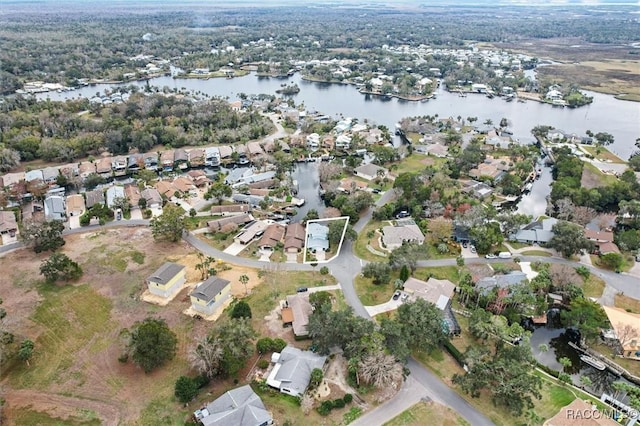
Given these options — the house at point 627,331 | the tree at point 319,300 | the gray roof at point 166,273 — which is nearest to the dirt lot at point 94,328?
the gray roof at point 166,273

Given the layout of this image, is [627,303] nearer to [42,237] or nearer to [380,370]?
[380,370]

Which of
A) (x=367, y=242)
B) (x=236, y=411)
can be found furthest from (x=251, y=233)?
(x=236, y=411)

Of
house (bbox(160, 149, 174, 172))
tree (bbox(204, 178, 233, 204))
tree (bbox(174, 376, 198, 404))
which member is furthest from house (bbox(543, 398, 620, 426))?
house (bbox(160, 149, 174, 172))

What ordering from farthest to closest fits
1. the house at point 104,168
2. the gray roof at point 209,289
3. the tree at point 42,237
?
1. the house at point 104,168
2. the tree at point 42,237
3. the gray roof at point 209,289

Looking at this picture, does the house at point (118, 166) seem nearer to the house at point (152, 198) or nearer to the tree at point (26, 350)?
the house at point (152, 198)

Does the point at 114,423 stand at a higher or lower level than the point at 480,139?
lower

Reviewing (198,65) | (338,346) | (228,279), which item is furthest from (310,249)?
(198,65)

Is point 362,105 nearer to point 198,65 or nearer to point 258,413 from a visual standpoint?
point 198,65
